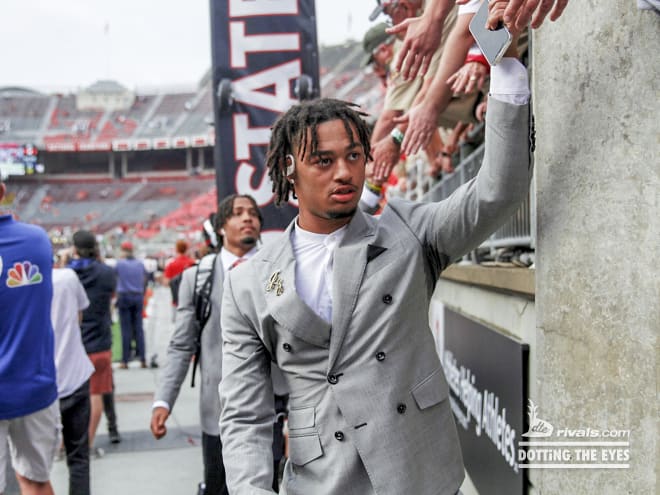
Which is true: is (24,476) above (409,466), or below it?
below

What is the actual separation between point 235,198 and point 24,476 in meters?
1.79

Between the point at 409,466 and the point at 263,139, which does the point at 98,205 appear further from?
the point at 409,466

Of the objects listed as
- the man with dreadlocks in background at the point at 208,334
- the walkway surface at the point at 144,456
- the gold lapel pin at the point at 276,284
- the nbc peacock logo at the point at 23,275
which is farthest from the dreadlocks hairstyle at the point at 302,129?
the walkway surface at the point at 144,456

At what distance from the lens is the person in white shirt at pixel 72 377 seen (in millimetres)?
4441

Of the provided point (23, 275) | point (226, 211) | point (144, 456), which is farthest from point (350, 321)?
point (144, 456)

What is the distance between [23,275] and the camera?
12.0 feet

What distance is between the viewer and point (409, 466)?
176 centimetres

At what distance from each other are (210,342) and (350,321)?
2.01 meters

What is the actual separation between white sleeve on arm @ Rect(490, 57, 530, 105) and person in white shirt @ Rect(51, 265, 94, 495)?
370 cm

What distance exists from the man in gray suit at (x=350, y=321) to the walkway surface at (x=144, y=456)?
11.9 feet

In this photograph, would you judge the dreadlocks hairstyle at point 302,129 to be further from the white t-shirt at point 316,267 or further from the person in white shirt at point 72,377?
the person in white shirt at point 72,377

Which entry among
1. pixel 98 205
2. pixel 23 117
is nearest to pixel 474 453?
pixel 98 205

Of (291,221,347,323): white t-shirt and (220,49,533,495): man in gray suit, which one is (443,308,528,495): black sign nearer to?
(220,49,533,495): man in gray suit

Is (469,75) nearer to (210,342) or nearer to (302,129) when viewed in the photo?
(302,129)
